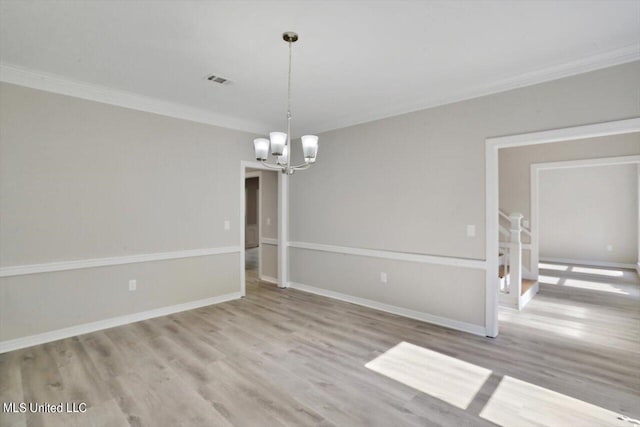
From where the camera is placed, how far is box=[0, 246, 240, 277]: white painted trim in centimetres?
316

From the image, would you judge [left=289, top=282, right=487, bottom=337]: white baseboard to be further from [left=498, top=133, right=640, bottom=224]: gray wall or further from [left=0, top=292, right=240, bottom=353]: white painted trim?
[left=498, top=133, right=640, bottom=224]: gray wall

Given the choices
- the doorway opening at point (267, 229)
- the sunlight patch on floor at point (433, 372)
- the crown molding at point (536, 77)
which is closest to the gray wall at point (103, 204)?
the doorway opening at point (267, 229)

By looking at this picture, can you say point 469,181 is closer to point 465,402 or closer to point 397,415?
point 465,402

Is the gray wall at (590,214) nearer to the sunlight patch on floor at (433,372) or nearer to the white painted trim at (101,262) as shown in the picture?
the sunlight patch on floor at (433,372)

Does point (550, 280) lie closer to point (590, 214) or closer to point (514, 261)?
point (514, 261)

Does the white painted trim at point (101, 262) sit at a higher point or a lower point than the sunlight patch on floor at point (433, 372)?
higher

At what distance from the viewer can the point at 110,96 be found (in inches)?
145

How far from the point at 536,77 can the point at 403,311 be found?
10.0 feet

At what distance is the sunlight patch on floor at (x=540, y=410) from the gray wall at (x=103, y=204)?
3.80 m

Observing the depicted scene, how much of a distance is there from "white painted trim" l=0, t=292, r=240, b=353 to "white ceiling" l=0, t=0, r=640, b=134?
8.92ft

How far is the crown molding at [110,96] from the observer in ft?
10.3

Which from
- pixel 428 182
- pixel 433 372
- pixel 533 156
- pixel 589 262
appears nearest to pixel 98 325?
pixel 433 372

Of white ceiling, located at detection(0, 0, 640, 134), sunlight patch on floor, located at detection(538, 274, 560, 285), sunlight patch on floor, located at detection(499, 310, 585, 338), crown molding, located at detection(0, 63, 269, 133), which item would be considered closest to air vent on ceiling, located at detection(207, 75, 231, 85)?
white ceiling, located at detection(0, 0, 640, 134)

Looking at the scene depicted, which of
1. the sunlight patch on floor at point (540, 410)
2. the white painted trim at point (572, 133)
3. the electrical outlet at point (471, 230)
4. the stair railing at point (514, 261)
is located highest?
the white painted trim at point (572, 133)
